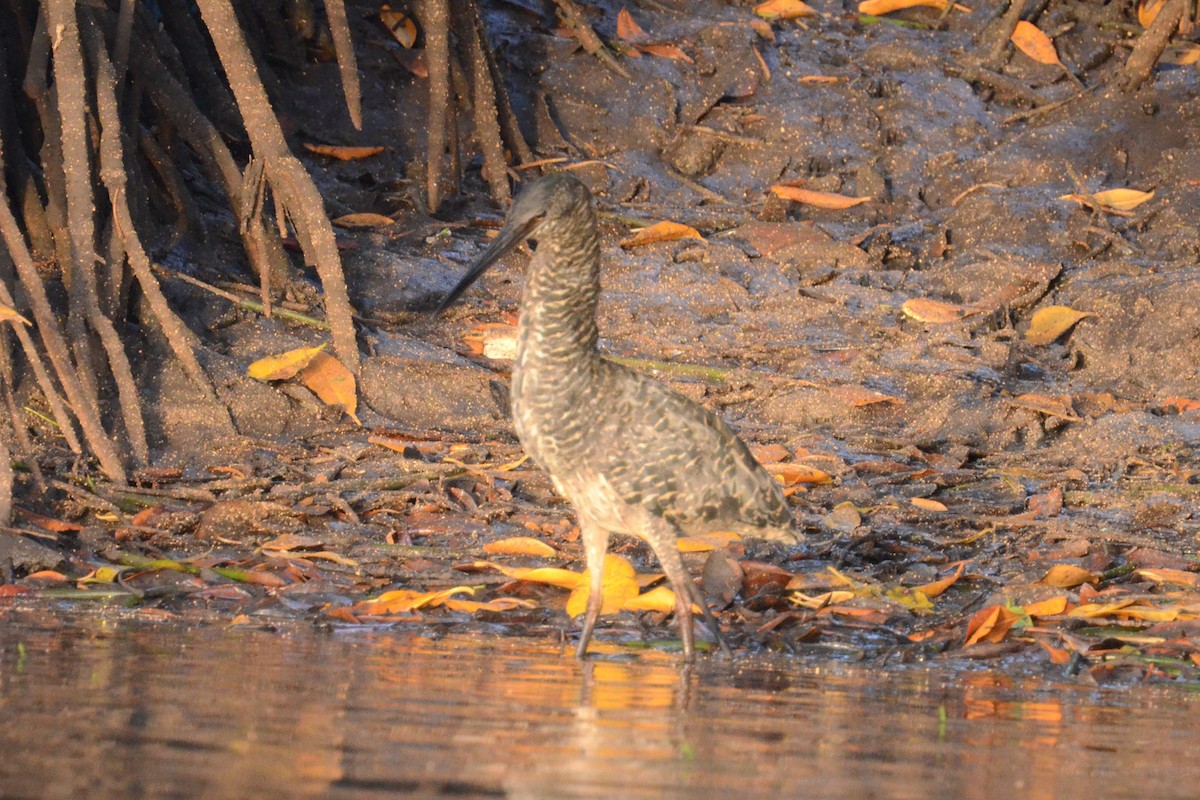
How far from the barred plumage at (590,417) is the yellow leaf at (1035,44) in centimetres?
693

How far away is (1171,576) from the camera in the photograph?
651 cm

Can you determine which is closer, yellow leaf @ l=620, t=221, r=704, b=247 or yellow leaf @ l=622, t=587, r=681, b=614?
yellow leaf @ l=622, t=587, r=681, b=614

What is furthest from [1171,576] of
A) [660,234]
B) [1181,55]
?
[1181,55]

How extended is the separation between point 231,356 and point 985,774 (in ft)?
17.9

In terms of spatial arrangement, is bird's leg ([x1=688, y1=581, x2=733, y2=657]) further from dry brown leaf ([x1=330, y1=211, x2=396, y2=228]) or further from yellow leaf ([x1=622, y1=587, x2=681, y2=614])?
dry brown leaf ([x1=330, y1=211, x2=396, y2=228])

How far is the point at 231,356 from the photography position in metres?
8.47

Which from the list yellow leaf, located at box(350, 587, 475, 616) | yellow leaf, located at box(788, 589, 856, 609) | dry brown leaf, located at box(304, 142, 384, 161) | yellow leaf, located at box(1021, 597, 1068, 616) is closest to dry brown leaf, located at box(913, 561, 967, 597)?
yellow leaf, located at box(788, 589, 856, 609)

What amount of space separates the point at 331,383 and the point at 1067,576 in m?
3.67

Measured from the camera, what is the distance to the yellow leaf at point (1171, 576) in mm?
6484

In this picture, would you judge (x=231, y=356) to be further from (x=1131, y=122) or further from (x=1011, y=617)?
(x=1131, y=122)

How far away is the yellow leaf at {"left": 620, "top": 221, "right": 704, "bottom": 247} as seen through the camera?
1024 centimetres

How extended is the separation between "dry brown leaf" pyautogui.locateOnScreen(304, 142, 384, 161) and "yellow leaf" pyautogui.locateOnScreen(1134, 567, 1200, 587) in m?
5.99

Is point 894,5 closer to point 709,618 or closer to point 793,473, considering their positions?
point 793,473

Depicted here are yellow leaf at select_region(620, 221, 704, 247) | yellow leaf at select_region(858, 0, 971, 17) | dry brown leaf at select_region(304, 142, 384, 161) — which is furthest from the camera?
yellow leaf at select_region(858, 0, 971, 17)
